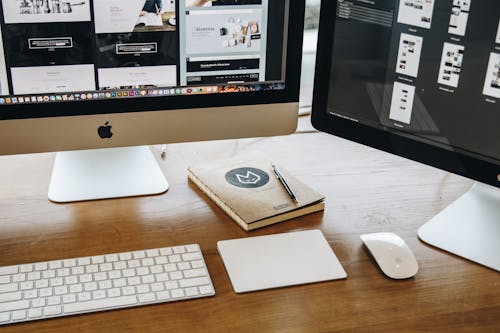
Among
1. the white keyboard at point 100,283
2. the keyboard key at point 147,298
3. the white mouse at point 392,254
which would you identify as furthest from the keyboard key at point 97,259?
the white mouse at point 392,254

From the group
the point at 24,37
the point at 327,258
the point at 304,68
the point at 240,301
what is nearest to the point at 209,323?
the point at 240,301

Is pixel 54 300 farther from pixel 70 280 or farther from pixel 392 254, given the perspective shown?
pixel 392 254

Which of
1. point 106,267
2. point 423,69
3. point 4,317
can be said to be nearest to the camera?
point 4,317

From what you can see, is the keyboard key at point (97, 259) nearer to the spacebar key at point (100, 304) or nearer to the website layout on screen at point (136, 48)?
the spacebar key at point (100, 304)

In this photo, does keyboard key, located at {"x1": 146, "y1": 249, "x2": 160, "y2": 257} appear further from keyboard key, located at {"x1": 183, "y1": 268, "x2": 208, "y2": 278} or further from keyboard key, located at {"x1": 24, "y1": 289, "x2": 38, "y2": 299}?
keyboard key, located at {"x1": 24, "y1": 289, "x2": 38, "y2": 299}

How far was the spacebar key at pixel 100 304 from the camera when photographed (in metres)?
0.86

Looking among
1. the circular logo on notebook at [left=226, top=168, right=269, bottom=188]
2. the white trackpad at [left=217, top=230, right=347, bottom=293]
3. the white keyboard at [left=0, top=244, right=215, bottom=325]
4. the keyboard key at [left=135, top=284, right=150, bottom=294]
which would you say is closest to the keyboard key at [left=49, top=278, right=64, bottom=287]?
the white keyboard at [left=0, top=244, right=215, bottom=325]

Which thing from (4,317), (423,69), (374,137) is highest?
(423,69)

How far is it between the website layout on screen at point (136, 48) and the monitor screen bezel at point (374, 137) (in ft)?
0.24

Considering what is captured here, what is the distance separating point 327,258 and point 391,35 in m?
0.38

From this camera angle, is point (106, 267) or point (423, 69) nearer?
point (106, 267)

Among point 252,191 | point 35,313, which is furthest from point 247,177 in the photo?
point 35,313

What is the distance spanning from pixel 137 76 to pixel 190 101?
10 centimetres

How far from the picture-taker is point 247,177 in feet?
3.95
